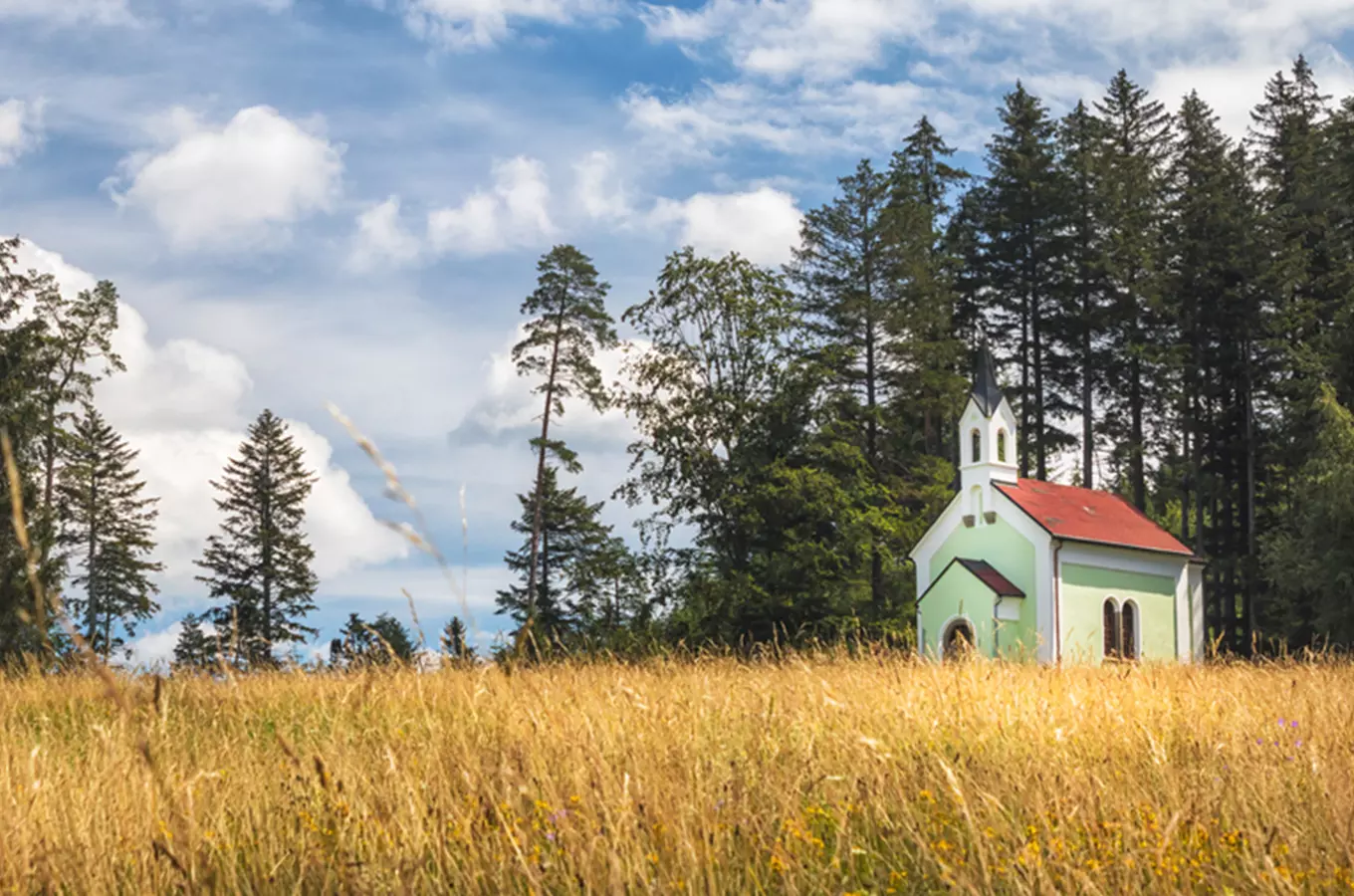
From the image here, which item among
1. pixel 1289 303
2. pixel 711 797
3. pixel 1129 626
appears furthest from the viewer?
pixel 1289 303

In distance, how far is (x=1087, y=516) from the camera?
31.9 meters

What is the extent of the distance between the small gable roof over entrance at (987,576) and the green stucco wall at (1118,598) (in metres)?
1.28

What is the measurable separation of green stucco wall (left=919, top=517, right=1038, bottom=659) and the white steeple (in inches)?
22.7

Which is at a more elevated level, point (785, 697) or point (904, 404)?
point (904, 404)

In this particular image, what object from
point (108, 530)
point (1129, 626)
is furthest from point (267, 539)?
point (1129, 626)

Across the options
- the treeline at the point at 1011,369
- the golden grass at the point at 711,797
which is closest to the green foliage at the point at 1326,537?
the treeline at the point at 1011,369

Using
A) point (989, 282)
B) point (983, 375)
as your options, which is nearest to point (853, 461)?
point (983, 375)

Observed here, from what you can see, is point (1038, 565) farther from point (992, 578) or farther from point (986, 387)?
point (986, 387)

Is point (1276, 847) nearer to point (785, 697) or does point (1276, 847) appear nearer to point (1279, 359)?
point (785, 697)

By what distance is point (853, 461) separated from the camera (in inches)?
1281

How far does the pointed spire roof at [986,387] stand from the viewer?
32.0 m

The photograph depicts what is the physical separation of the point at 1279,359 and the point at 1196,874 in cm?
3864

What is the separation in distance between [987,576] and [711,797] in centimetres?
2710

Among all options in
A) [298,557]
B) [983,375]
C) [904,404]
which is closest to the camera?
[983,375]
